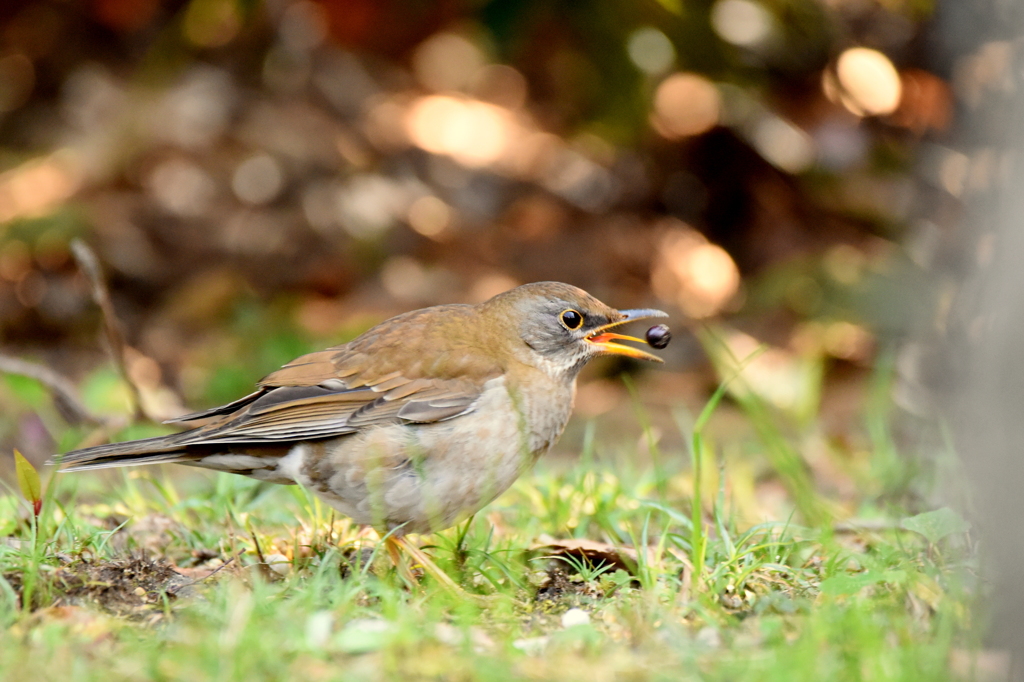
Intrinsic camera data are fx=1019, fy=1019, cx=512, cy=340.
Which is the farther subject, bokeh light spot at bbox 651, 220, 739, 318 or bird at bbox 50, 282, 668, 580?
bokeh light spot at bbox 651, 220, 739, 318

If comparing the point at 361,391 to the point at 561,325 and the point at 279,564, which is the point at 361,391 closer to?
the point at 279,564

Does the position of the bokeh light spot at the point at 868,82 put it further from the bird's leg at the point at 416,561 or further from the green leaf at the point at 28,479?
the green leaf at the point at 28,479

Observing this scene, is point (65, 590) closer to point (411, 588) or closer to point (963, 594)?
point (411, 588)

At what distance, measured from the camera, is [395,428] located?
4.05 metres

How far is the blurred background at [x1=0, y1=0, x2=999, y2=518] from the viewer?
7.41 meters

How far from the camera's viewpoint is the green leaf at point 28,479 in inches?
140

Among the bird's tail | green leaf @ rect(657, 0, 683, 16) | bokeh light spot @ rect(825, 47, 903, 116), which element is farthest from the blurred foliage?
the bird's tail

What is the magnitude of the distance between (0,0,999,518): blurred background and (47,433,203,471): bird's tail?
104 inches

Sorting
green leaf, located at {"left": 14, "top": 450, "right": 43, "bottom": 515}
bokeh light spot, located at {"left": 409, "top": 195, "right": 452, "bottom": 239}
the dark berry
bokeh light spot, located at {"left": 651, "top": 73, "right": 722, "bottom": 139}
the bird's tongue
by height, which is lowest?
green leaf, located at {"left": 14, "top": 450, "right": 43, "bottom": 515}

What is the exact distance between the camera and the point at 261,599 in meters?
3.08

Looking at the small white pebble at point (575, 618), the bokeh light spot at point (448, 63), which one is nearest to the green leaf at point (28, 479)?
the small white pebble at point (575, 618)

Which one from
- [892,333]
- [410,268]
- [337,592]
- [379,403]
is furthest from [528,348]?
[410,268]

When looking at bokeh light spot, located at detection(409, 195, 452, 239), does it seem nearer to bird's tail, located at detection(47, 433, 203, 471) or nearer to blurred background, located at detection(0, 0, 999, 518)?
blurred background, located at detection(0, 0, 999, 518)

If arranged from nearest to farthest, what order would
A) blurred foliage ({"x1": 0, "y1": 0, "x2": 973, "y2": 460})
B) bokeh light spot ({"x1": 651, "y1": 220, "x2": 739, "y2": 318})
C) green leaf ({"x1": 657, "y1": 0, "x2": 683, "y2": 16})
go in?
green leaf ({"x1": 657, "y1": 0, "x2": 683, "y2": 16}) < blurred foliage ({"x1": 0, "y1": 0, "x2": 973, "y2": 460}) < bokeh light spot ({"x1": 651, "y1": 220, "x2": 739, "y2": 318})
